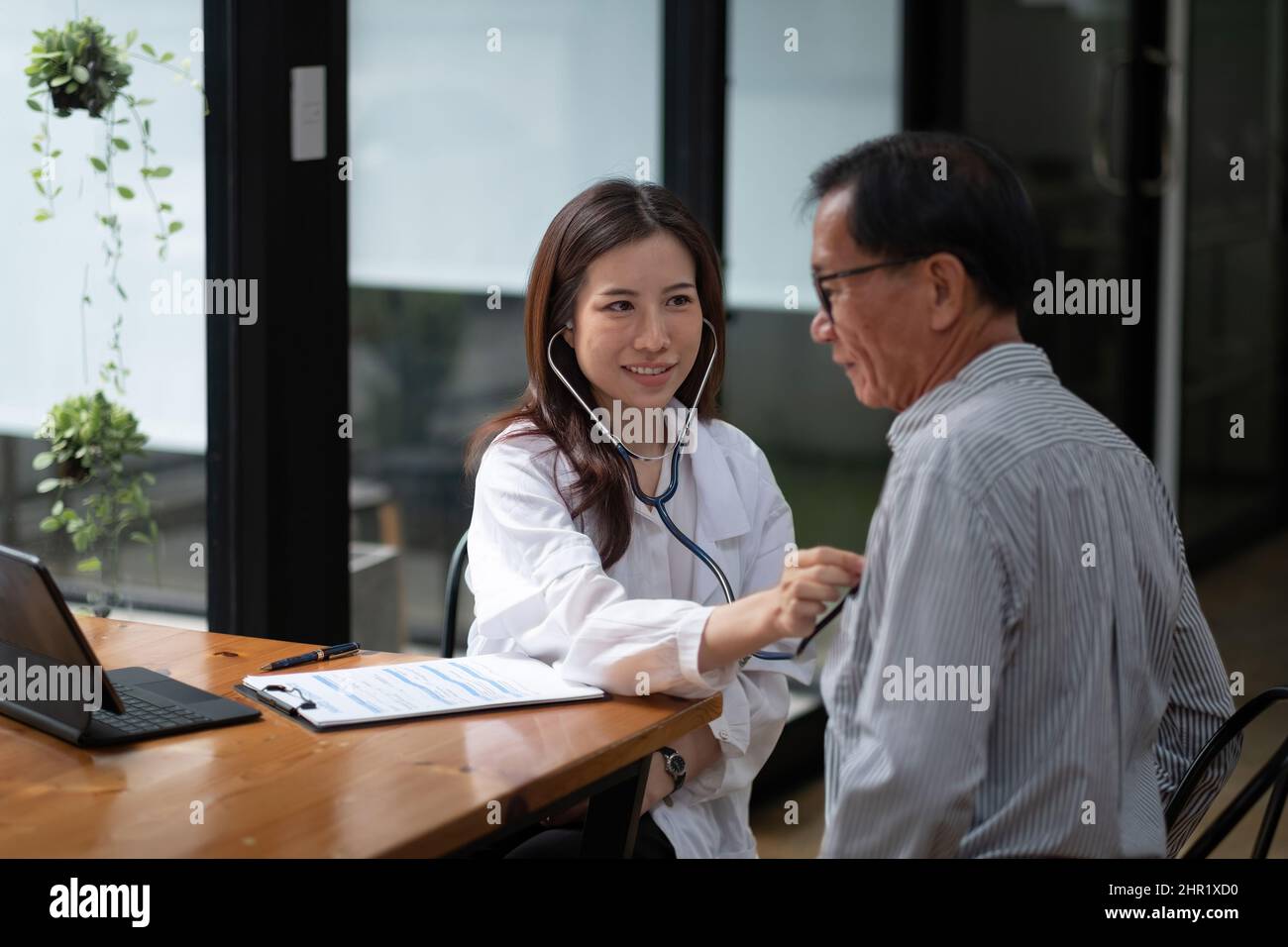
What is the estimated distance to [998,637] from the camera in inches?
44.6

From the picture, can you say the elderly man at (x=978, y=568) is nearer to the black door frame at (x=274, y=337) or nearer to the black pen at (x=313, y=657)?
the black pen at (x=313, y=657)

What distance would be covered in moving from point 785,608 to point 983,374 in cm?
30

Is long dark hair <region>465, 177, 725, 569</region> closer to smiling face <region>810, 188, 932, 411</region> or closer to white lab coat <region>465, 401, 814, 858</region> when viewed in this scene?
white lab coat <region>465, 401, 814, 858</region>

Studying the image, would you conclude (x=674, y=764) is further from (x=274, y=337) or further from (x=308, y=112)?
(x=308, y=112)

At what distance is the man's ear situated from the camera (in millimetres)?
1203

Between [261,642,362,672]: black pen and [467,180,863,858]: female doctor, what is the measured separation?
0.16 m

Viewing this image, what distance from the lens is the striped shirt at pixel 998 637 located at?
1115 millimetres

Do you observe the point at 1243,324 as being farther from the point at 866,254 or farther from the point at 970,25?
the point at 866,254

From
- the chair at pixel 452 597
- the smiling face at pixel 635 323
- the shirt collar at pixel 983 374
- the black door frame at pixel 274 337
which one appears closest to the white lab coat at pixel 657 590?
the smiling face at pixel 635 323

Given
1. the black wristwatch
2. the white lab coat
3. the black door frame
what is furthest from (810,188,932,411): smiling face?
the black door frame

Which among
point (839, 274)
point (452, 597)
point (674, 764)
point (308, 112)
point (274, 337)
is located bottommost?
point (674, 764)

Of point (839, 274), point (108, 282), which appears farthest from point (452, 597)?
point (839, 274)
